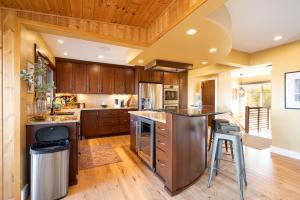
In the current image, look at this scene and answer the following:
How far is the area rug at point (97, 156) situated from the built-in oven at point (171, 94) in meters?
2.62

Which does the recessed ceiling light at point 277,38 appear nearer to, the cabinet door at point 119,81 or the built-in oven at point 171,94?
the built-in oven at point 171,94

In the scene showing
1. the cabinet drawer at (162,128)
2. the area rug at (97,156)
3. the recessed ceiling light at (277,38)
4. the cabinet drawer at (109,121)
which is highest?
the recessed ceiling light at (277,38)

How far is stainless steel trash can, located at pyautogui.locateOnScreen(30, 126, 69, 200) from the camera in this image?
5.72ft

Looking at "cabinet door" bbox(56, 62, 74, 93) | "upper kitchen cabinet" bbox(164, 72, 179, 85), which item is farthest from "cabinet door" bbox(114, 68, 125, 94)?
"upper kitchen cabinet" bbox(164, 72, 179, 85)

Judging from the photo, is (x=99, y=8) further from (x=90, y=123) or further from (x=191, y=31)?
(x=90, y=123)

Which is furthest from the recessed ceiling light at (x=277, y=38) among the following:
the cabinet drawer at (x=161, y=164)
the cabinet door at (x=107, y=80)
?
the cabinet door at (x=107, y=80)

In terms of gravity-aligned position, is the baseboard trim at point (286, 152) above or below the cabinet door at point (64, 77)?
below

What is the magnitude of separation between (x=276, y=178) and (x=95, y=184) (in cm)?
293

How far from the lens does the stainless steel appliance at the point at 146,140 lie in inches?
98.1

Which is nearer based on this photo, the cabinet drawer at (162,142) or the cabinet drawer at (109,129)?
the cabinet drawer at (162,142)

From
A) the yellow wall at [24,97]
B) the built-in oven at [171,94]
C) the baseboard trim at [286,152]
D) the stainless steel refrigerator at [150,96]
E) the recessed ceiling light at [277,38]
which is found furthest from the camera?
the built-in oven at [171,94]

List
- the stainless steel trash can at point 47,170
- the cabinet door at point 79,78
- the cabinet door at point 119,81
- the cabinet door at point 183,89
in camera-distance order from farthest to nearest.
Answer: the cabinet door at point 183,89 < the cabinet door at point 119,81 < the cabinet door at point 79,78 < the stainless steel trash can at point 47,170

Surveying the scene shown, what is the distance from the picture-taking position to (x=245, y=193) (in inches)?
79.2

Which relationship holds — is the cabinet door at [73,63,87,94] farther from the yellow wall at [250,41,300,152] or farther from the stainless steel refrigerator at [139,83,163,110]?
the yellow wall at [250,41,300,152]
